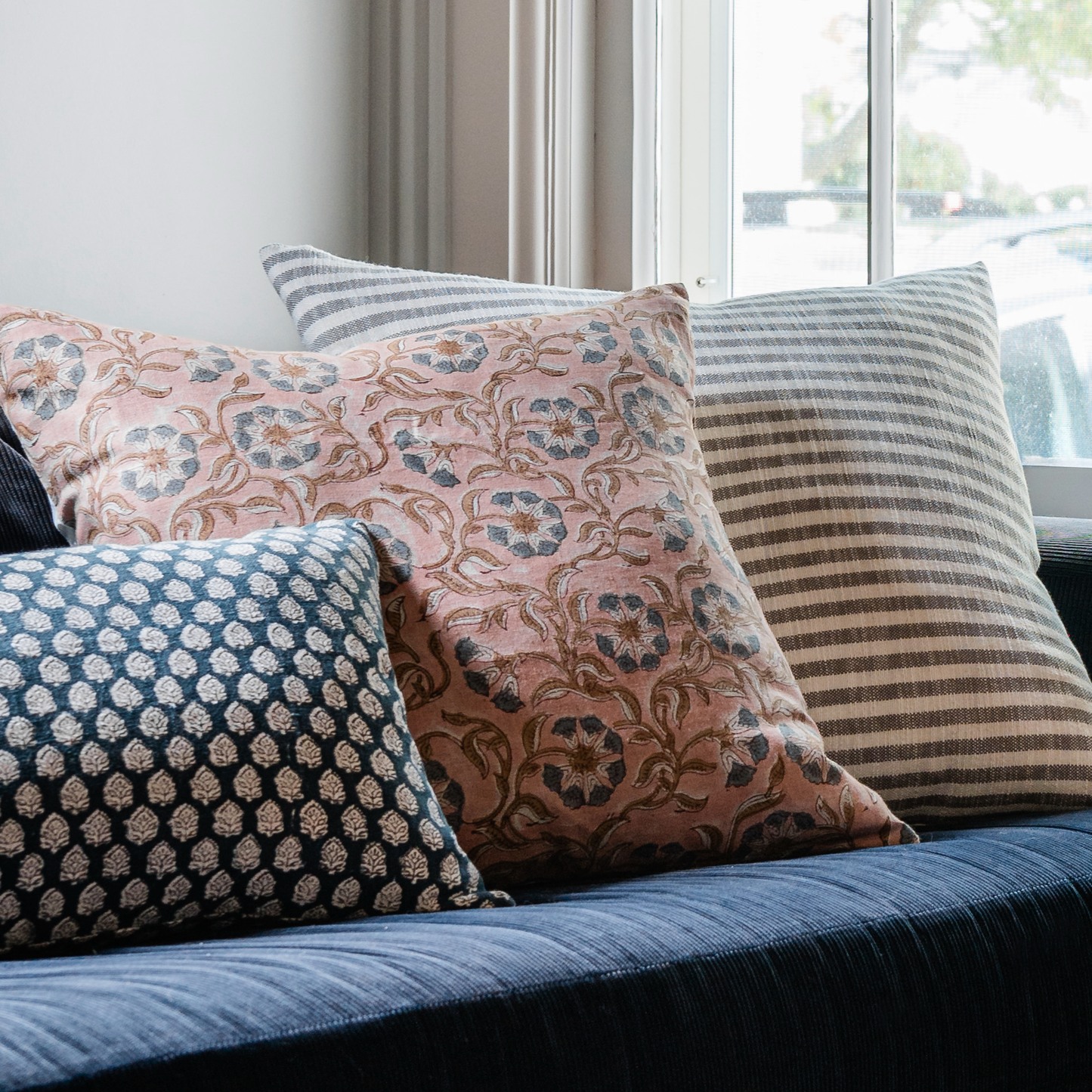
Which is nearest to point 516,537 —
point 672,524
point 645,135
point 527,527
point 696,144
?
point 527,527

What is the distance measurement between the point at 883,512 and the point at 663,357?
9.3 inches

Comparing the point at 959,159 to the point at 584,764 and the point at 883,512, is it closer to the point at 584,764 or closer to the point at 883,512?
the point at 883,512

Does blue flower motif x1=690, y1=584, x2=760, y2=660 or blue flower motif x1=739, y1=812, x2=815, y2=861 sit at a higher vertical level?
blue flower motif x1=690, y1=584, x2=760, y2=660

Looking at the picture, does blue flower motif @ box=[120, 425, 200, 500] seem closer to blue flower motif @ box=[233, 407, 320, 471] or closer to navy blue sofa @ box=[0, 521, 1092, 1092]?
blue flower motif @ box=[233, 407, 320, 471]

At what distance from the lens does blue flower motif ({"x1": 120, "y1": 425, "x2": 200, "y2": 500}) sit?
78cm

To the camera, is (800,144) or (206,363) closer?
(206,363)

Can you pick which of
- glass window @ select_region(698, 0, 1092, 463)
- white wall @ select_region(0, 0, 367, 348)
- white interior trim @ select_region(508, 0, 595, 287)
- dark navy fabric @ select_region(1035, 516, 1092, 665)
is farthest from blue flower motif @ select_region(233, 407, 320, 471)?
glass window @ select_region(698, 0, 1092, 463)

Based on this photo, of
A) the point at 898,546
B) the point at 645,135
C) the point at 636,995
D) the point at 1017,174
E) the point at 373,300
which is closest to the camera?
the point at 636,995

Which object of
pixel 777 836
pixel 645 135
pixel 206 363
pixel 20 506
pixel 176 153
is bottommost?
pixel 777 836

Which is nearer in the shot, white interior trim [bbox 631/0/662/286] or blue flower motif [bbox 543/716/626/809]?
blue flower motif [bbox 543/716/626/809]

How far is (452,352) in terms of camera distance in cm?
87

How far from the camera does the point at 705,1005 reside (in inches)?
20.7

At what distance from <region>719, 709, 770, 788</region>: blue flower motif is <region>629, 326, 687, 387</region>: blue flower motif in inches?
Result: 11.2

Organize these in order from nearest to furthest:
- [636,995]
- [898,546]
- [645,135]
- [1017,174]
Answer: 1. [636,995]
2. [898,546]
3. [1017,174]
4. [645,135]
